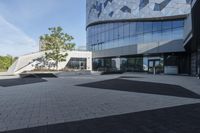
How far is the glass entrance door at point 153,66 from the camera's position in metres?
37.8

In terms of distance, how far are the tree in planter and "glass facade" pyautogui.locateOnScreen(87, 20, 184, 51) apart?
1036 cm

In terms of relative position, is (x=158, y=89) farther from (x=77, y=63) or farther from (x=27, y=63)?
(x=77, y=63)

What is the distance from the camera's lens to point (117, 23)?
48219 millimetres

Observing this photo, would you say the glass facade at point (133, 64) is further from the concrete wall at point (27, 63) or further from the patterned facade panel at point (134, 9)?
the patterned facade panel at point (134, 9)

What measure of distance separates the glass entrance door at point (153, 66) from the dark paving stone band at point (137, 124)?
30.6m

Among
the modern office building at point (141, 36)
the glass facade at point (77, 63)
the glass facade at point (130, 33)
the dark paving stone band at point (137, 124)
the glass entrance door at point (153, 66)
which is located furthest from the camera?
the glass facade at point (77, 63)

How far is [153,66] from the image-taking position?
38.6 m

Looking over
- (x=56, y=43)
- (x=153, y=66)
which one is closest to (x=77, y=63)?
(x=56, y=43)

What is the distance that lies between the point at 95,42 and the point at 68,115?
50223 millimetres

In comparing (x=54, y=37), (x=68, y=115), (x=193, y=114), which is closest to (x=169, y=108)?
(x=193, y=114)

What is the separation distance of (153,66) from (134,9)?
12250 millimetres

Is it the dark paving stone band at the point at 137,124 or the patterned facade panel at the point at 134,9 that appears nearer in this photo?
the dark paving stone band at the point at 137,124

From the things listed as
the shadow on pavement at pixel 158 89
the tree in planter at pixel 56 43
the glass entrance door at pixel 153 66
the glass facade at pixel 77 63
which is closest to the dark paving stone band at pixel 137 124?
the shadow on pavement at pixel 158 89

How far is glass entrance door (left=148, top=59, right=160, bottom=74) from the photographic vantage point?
3784 cm
